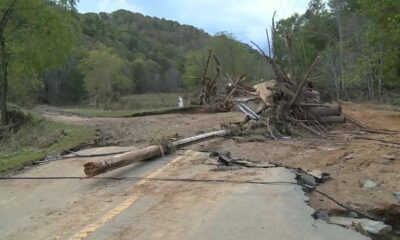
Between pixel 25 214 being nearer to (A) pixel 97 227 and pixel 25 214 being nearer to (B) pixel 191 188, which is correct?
(A) pixel 97 227

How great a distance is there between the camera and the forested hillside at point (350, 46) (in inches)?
991

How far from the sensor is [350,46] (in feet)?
174

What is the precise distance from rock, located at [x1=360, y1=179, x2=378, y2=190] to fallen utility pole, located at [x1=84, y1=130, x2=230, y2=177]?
14.5 feet

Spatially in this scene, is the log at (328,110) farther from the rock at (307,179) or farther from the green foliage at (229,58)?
the green foliage at (229,58)

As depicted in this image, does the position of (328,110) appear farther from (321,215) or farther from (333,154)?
(321,215)

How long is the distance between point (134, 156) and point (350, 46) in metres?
47.0

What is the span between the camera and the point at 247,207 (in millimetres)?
6699

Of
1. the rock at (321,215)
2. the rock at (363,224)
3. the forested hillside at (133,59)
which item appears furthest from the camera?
the forested hillside at (133,59)

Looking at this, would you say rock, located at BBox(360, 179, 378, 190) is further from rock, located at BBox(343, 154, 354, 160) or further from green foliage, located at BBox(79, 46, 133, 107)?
green foliage, located at BBox(79, 46, 133, 107)

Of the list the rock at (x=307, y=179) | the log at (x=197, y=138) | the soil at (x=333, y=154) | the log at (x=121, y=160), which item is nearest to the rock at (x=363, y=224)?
the soil at (x=333, y=154)

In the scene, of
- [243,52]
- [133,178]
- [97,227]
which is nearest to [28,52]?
[133,178]

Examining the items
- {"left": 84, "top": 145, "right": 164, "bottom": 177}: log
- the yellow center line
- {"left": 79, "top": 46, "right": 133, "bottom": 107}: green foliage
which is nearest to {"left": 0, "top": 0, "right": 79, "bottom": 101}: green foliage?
{"left": 84, "top": 145, "right": 164, "bottom": 177}: log

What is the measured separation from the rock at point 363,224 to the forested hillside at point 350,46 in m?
11.2

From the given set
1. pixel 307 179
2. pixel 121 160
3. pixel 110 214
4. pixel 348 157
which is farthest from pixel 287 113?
pixel 110 214
